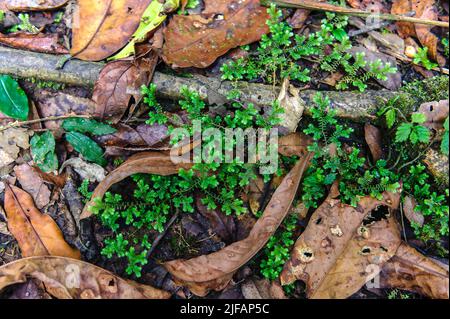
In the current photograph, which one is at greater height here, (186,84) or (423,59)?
(423,59)

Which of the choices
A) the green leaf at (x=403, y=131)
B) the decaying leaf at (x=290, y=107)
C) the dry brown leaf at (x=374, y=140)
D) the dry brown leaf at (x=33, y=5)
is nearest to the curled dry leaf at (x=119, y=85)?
the dry brown leaf at (x=33, y=5)

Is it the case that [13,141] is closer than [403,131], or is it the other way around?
[403,131]

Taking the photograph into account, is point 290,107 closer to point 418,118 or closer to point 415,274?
point 418,118

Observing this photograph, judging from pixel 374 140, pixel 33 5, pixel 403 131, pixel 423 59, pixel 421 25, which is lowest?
pixel 374 140

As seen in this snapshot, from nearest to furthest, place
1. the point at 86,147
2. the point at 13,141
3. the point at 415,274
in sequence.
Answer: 1. the point at 415,274
2. the point at 86,147
3. the point at 13,141

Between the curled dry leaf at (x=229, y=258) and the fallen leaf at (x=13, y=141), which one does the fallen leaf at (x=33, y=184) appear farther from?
the curled dry leaf at (x=229, y=258)

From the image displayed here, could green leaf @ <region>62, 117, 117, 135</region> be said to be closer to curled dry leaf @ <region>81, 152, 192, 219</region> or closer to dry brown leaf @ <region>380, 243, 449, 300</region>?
curled dry leaf @ <region>81, 152, 192, 219</region>

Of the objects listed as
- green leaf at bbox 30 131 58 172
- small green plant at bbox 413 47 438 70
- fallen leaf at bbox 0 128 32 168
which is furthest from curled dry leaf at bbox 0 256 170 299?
small green plant at bbox 413 47 438 70

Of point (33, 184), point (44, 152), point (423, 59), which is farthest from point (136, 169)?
point (423, 59)
